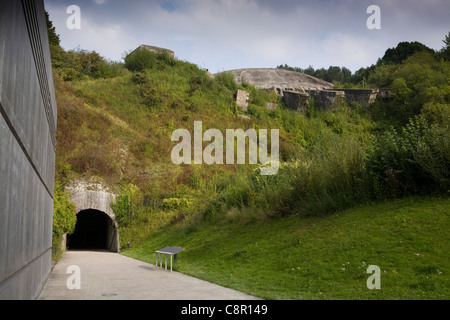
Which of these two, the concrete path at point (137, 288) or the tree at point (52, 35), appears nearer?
the concrete path at point (137, 288)

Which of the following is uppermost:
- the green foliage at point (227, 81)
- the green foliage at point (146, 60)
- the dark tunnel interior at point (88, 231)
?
the green foliage at point (146, 60)

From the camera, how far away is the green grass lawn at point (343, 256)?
6.41 metres

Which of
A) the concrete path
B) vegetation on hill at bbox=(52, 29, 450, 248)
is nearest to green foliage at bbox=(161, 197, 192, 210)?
vegetation on hill at bbox=(52, 29, 450, 248)

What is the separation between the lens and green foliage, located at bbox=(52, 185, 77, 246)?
16.5 meters

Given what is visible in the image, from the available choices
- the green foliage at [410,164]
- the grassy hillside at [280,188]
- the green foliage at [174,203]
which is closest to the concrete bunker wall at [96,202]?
the grassy hillside at [280,188]

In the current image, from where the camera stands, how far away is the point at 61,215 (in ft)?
57.2

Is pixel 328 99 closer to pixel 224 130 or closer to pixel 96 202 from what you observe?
pixel 224 130

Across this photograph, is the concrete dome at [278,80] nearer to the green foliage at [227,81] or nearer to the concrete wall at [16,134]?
the green foliage at [227,81]

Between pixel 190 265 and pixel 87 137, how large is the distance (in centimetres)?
1513

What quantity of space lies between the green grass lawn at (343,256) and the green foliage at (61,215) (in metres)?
6.67

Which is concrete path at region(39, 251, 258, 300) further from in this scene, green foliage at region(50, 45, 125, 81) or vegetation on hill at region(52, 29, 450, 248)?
green foliage at region(50, 45, 125, 81)

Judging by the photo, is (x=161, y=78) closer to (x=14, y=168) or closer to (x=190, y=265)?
(x=190, y=265)

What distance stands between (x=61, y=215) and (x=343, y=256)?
13.3 m
